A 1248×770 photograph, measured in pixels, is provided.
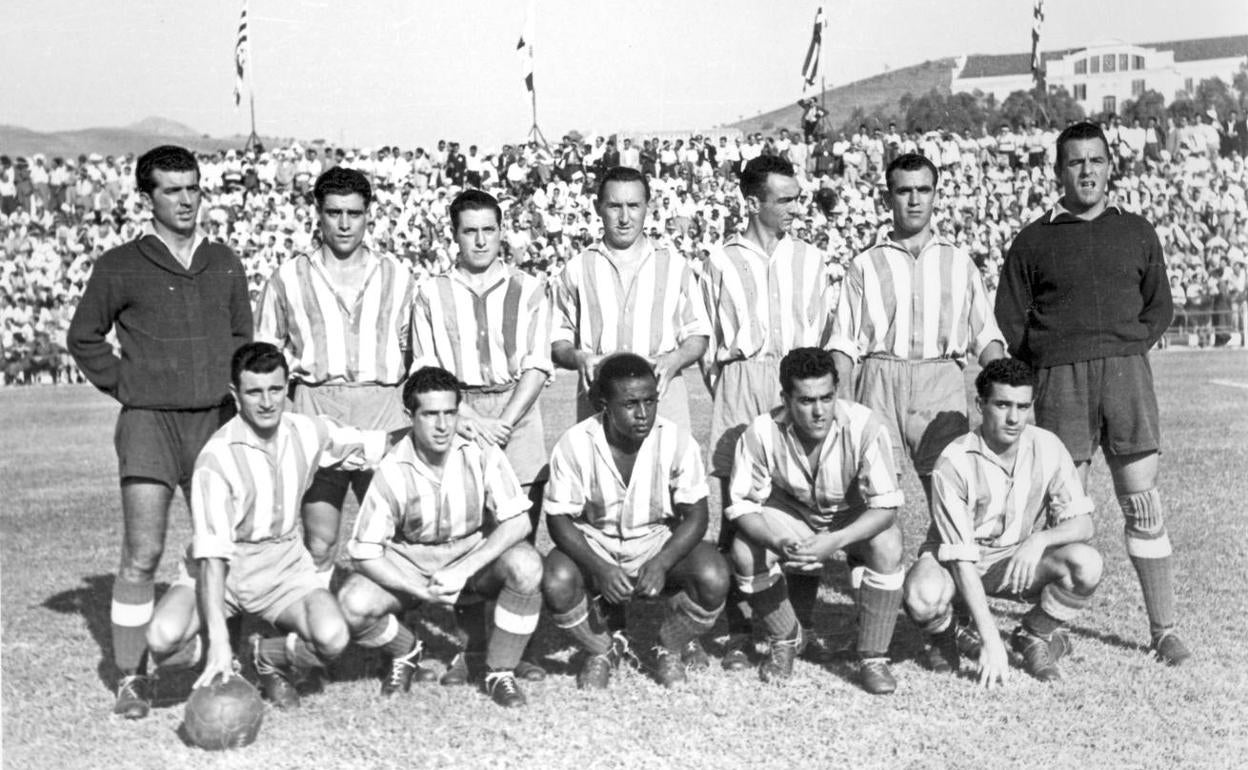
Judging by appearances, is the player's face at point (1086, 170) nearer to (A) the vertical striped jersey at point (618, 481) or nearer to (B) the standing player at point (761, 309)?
(B) the standing player at point (761, 309)

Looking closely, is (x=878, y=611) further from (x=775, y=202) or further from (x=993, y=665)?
(x=775, y=202)

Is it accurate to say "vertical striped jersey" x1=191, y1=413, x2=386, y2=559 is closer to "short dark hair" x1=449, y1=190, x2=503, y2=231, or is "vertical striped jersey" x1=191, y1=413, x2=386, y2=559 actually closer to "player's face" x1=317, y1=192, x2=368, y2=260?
"player's face" x1=317, y1=192, x2=368, y2=260

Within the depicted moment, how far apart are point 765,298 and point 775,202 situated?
1.27 ft

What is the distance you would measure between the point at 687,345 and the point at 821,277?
2.10ft

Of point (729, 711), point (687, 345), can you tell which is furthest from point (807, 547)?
point (687, 345)

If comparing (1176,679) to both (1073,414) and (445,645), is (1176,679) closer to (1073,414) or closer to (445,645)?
(1073,414)

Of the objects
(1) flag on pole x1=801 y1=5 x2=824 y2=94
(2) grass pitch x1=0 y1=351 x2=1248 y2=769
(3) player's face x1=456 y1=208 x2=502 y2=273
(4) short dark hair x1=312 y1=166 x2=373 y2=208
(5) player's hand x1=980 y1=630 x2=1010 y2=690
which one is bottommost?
(2) grass pitch x1=0 y1=351 x2=1248 y2=769

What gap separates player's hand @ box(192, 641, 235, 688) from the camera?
146 inches

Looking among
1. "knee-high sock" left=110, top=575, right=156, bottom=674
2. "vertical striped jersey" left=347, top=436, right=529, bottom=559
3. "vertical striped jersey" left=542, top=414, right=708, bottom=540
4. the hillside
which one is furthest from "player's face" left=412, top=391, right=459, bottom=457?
the hillside

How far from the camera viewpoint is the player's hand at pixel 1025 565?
4.26 m

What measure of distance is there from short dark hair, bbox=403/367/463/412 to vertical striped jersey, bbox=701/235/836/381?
1152 millimetres

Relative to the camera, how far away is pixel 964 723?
376 centimetres

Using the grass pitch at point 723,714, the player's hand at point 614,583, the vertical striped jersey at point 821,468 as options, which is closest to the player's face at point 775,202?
the vertical striped jersey at point 821,468

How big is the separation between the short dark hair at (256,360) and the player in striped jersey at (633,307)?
3.75 ft
